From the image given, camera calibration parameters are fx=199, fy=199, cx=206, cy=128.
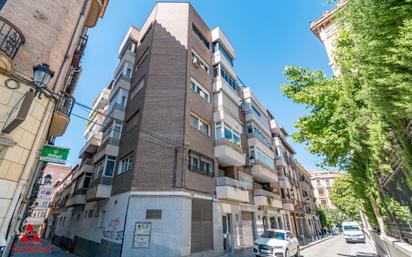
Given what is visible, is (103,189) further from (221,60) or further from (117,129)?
(221,60)

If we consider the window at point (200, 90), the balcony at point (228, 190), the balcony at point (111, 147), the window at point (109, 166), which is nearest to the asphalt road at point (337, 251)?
the balcony at point (228, 190)

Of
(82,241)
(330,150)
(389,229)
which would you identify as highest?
(330,150)

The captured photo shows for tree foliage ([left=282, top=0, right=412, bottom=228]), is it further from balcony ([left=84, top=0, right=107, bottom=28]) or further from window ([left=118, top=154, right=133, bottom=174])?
window ([left=118, top=154, right=133, bottom=174])

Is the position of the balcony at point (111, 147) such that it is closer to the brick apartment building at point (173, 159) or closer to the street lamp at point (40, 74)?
the brick apartment building at point (173, 159)

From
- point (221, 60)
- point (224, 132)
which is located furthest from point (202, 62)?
point (224, 132)

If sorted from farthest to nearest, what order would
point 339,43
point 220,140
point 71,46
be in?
point 220,140
point 339,43
point 71,46

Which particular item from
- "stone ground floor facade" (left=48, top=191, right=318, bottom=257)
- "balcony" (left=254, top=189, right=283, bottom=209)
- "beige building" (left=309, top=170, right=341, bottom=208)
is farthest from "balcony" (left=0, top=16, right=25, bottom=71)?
"beige building" (left=309, top=170, right=341, bottom=208)

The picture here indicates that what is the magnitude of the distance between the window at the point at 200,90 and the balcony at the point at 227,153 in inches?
162

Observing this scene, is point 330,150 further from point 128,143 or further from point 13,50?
point 13,50

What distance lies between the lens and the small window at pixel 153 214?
10.8m

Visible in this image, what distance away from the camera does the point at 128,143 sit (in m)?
14.1

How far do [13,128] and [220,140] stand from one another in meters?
12.2

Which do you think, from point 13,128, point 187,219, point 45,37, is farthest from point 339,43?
point 13,128

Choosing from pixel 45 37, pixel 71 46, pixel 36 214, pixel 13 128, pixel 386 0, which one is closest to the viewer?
pixel 386 0
